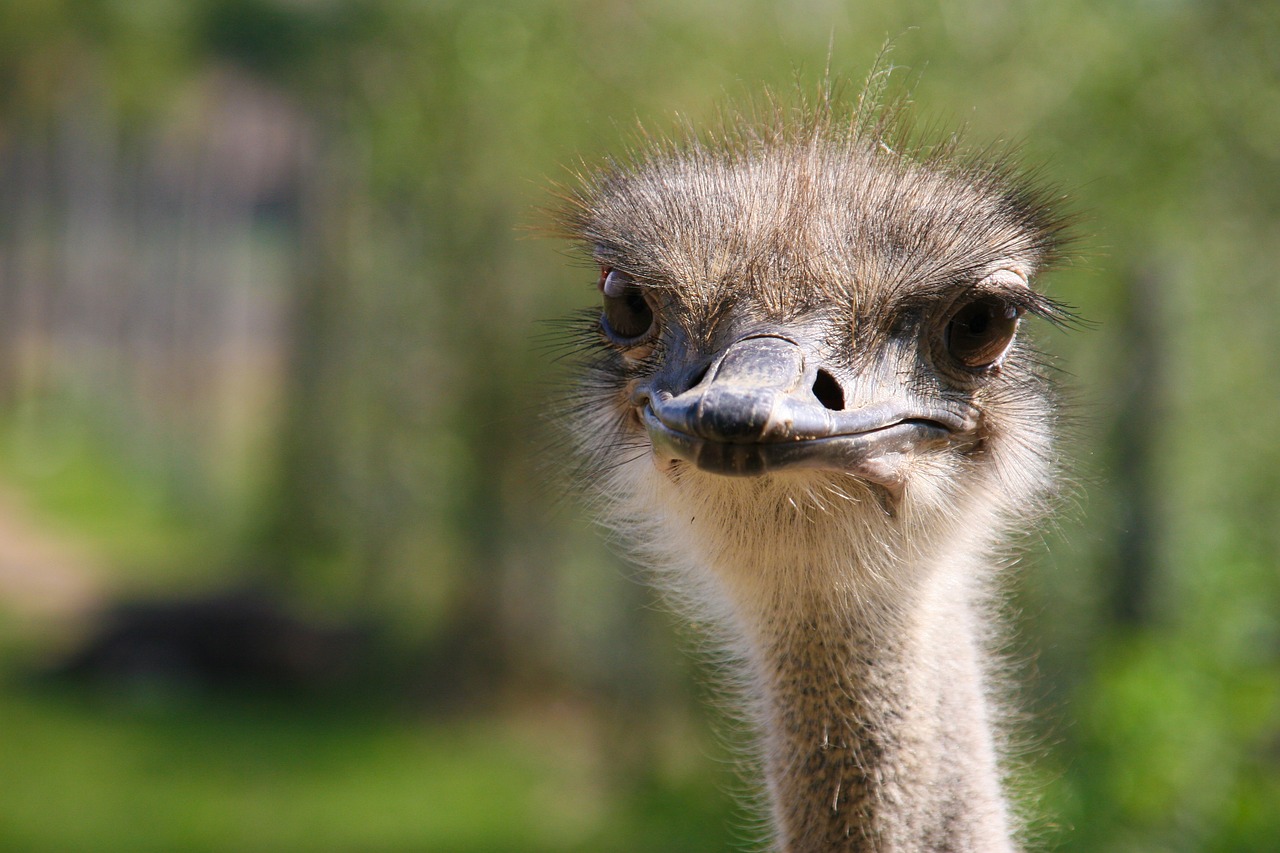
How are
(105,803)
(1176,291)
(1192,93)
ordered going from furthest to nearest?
(105,803) → (1176,291) → (1192,93)

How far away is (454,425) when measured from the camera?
23.3 ft

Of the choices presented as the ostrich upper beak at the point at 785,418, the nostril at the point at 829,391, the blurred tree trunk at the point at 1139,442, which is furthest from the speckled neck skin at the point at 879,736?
the blurred tree trunk at the point at 1139,442

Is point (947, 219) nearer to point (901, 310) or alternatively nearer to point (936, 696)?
point (901, 310)

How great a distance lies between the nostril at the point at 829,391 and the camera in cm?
147

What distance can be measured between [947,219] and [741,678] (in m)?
0.73

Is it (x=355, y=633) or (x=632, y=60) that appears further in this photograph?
(x=355, y=633)

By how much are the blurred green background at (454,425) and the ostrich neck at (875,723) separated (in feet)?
1.38

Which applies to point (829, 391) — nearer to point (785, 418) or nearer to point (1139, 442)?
point (785, 418)

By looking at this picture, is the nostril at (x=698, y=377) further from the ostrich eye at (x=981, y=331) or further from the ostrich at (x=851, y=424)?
the ostrich eye at (x=981, y=331)

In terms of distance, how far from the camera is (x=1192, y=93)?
3850 millimetres

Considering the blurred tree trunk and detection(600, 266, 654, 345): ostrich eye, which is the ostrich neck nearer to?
detection(600, 266, 654, 345): ostrich eye

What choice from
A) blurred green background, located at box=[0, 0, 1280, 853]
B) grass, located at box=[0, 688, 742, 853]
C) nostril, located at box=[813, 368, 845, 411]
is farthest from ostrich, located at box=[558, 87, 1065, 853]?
grass, located at box=[0, 688, 742, 853]

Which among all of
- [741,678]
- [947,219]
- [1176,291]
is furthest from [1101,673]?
[947,219]

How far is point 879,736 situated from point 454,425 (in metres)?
5.51
